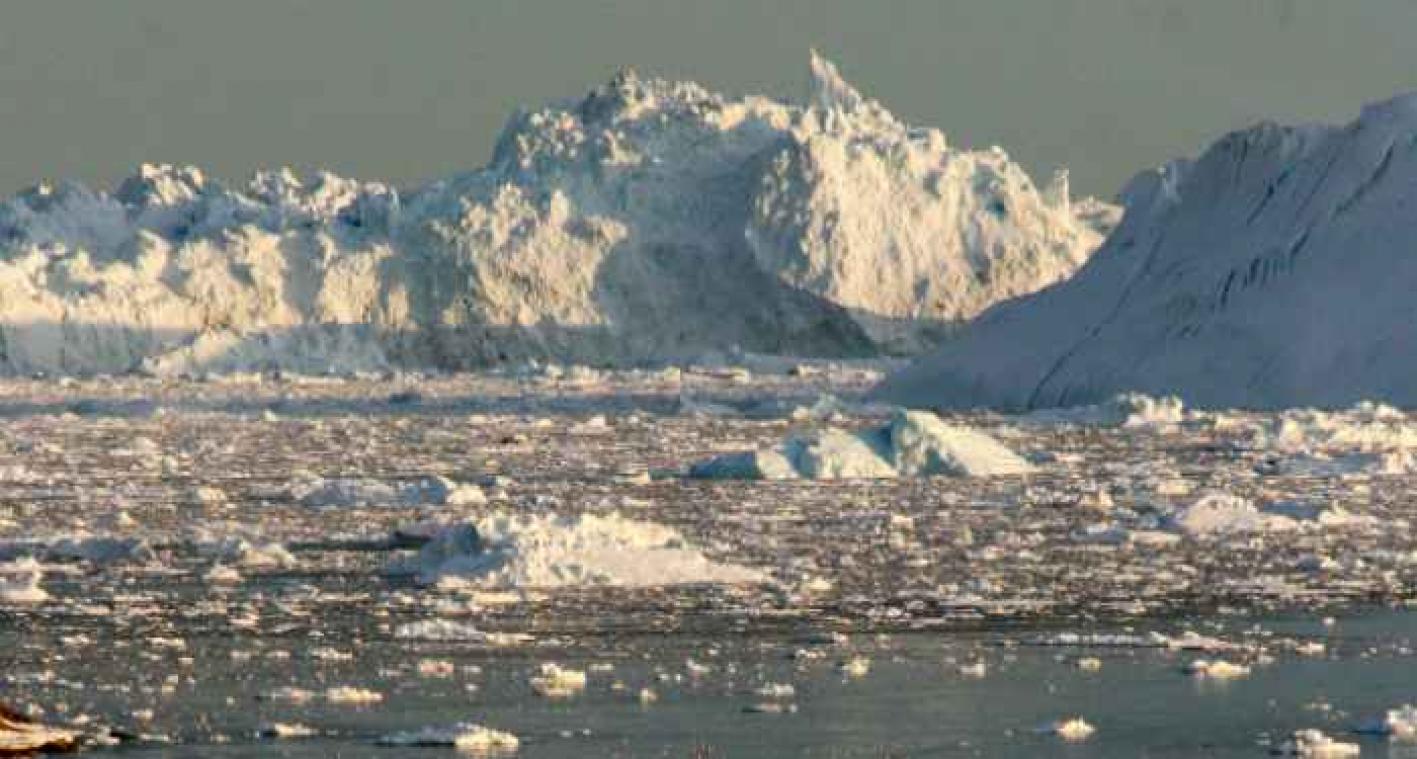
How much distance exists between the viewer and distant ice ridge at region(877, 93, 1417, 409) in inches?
1276

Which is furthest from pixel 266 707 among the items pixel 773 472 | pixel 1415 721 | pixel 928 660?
pixel 773 472

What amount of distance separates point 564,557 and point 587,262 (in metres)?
37.3

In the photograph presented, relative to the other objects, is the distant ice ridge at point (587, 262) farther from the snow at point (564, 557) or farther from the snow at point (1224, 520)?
the snow at point (564, 557)

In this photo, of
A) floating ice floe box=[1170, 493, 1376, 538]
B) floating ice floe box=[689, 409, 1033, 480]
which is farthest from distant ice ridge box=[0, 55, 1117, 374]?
floating ice floe box=[1170, 493, 1376, 538]

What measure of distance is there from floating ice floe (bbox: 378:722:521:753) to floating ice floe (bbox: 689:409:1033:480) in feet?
44.9

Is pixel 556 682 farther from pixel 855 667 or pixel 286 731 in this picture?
pixel 286 731

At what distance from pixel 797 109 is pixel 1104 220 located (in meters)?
10.3

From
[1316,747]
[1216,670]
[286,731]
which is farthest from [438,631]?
[1316,747]

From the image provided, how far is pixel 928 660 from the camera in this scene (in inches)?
480

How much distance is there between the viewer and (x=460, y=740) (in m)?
9.98

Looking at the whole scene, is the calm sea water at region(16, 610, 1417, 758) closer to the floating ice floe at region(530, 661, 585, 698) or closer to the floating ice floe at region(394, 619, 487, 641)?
the floating ice floe at region(530, 661, 585, 698)

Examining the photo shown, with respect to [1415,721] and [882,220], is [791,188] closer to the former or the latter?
[882,220]

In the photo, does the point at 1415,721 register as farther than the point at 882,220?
No

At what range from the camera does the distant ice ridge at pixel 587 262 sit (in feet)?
170
